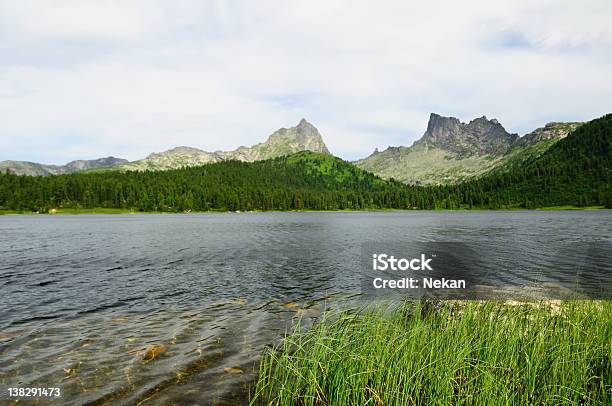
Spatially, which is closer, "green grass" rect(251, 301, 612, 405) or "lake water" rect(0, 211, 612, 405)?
"green grass" rect(251, 301, 612, 405)

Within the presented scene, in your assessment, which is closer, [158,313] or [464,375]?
[464,375]

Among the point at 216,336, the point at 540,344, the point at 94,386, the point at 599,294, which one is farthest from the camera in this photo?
the point at 599,294

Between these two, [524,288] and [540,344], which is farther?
[524,288]

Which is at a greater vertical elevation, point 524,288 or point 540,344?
point 540,344

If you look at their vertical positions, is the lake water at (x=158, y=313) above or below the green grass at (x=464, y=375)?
below

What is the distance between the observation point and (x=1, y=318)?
22.8 meters

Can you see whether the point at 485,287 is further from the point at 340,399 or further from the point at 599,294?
the point at 340,399

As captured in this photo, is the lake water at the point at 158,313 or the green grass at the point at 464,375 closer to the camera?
the green grass at the point at 464,375

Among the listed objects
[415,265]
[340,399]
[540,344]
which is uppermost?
[540,344]

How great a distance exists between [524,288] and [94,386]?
31141mm

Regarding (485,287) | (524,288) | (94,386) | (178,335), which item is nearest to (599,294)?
(524,288)

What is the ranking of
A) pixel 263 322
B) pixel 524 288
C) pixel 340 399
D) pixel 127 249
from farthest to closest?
1. pixel 127 249
2. pixel 524 288
3. pixel 263 322
4. pixel 340 399

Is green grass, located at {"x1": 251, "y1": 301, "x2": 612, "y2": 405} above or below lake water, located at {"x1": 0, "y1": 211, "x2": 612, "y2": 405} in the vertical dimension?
above

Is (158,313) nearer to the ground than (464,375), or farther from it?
nearer to the ground
